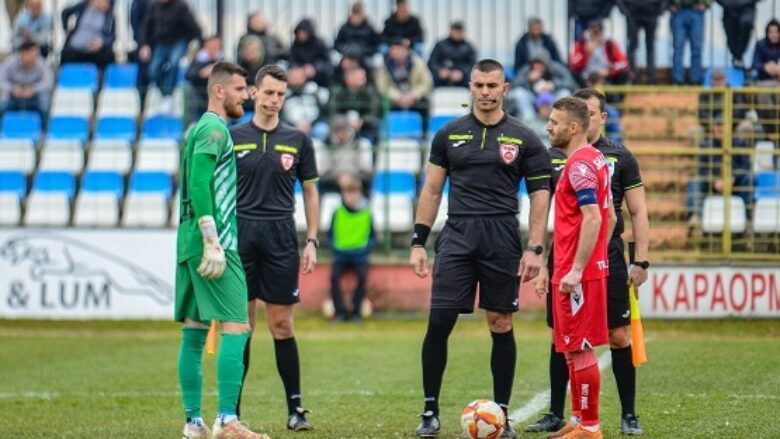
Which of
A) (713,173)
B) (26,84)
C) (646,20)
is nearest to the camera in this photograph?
(713,173)

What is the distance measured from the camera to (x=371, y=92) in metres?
21.6

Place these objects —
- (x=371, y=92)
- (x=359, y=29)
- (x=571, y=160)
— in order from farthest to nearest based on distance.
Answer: (x=359, y=29), (x=371, y=92), (x=571, y=160)

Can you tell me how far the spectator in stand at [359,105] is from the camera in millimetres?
21594

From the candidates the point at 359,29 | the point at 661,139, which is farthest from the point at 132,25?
the point at 661,139

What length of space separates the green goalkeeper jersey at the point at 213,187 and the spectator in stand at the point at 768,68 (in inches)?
437

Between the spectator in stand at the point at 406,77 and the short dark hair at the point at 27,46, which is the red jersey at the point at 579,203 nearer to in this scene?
the spectator in stand at the point at 406,77

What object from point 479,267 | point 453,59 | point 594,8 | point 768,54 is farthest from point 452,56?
point 479,267

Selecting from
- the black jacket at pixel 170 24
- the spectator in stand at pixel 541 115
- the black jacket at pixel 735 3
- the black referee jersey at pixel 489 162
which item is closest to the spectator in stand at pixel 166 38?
the black jacket at pixel 170 24

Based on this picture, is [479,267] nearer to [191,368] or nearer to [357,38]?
[191,368]

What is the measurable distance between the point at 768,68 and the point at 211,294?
12032mm

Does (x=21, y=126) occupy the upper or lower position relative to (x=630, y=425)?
upper

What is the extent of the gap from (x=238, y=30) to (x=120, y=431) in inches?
567

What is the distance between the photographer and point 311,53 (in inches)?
901

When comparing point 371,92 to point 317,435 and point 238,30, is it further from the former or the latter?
point 317,435
